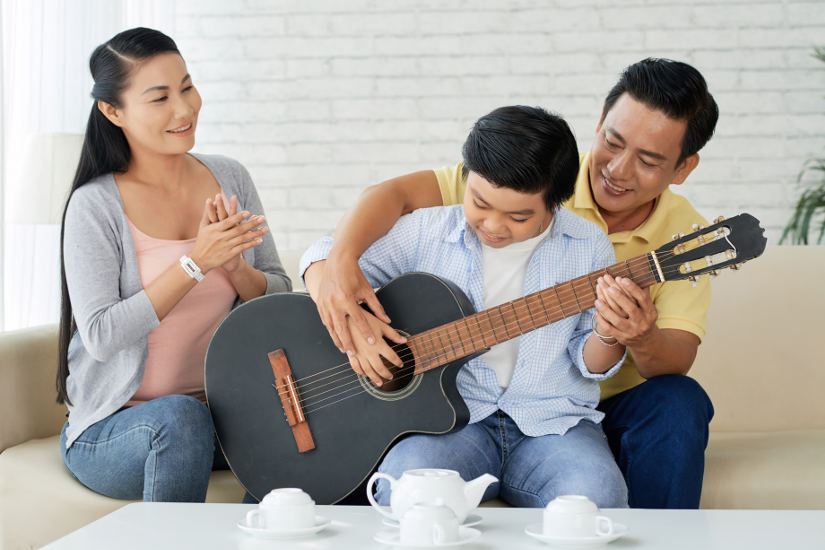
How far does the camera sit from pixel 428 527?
1.08 m

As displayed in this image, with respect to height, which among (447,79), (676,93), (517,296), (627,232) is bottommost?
(517,296)

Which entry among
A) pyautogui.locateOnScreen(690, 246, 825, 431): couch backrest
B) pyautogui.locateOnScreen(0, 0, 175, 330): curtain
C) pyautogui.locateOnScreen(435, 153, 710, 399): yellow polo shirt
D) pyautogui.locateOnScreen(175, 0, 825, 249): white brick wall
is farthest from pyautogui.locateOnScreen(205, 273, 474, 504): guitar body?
pyautogui.locateOnScreen(175, 0, 825, 249): white brick wall

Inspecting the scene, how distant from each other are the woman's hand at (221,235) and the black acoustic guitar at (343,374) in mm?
134

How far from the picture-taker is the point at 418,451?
1.61m

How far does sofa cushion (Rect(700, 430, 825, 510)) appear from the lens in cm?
183

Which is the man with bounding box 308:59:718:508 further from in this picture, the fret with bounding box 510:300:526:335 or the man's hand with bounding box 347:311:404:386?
the fret with bounding box 510:300:526:335

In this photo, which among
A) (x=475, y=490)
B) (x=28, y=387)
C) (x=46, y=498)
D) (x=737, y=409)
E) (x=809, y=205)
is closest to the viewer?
(x=475, y=490)

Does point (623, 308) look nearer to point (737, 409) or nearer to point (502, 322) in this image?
point (502, 322)

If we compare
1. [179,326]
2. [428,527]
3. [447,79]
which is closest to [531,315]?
[428,527]

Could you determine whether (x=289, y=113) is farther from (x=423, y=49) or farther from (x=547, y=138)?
(x=547, y=138)

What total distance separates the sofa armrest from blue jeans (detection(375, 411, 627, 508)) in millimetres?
961

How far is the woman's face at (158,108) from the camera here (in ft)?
6.38

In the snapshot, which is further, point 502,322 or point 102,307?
point 102,307

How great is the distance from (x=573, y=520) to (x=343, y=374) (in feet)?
2.45
